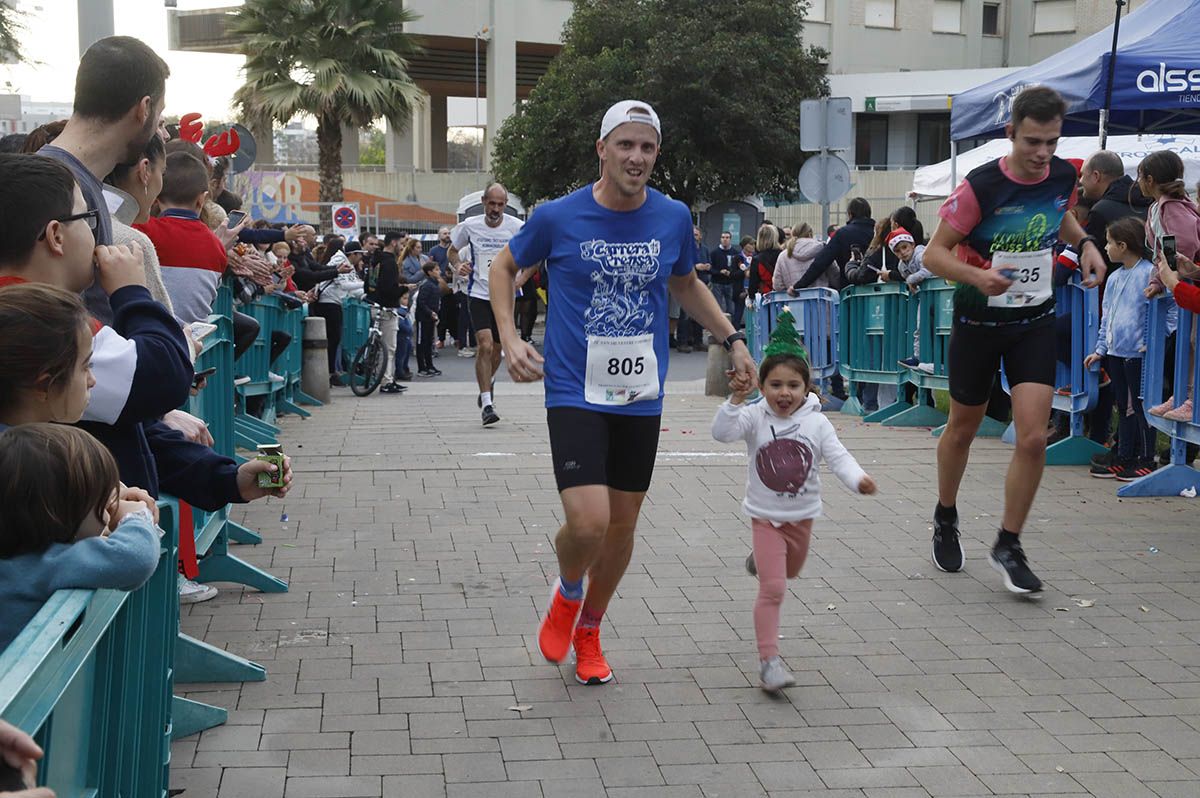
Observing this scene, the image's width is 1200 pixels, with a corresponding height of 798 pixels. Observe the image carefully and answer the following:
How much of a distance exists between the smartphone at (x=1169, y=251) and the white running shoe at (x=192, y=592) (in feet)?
17.6

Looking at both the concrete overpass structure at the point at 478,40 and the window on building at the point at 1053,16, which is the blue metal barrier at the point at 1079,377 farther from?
the window on building at the point at 1053,16

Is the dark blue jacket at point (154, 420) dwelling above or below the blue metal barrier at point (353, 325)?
above

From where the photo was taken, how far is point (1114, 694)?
16.4 ft

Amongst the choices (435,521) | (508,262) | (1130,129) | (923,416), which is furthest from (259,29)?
(508,262)

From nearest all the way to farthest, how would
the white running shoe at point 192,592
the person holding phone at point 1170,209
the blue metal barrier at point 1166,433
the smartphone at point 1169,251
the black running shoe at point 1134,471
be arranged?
1. the white running shoe at point 192,592
2. the smartphone at point 1169,251
3. the blue metal barrier at point 1166,433
4. the person holding phone at point 1170,209
5. the black running shoe at point 1134,471

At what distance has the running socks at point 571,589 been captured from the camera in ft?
17.0

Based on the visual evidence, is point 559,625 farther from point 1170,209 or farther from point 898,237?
point 898,237

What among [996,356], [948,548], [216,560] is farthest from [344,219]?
[996,356]

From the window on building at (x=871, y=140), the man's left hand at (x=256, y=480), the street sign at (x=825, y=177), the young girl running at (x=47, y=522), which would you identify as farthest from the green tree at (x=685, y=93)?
the young girl running at (x=47, y=522)

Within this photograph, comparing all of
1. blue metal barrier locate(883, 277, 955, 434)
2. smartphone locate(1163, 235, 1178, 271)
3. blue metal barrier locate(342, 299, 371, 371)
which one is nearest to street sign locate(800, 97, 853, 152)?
blue metal barrier locate(883, 277, 955, 434)

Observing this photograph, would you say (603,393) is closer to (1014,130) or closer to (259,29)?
(1014,130)

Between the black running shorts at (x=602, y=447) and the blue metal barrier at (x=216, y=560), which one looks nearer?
the blue metal barrier at (x=216, y=560)

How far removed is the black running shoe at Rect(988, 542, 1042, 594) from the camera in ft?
20.4

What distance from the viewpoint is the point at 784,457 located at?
5.06 m
